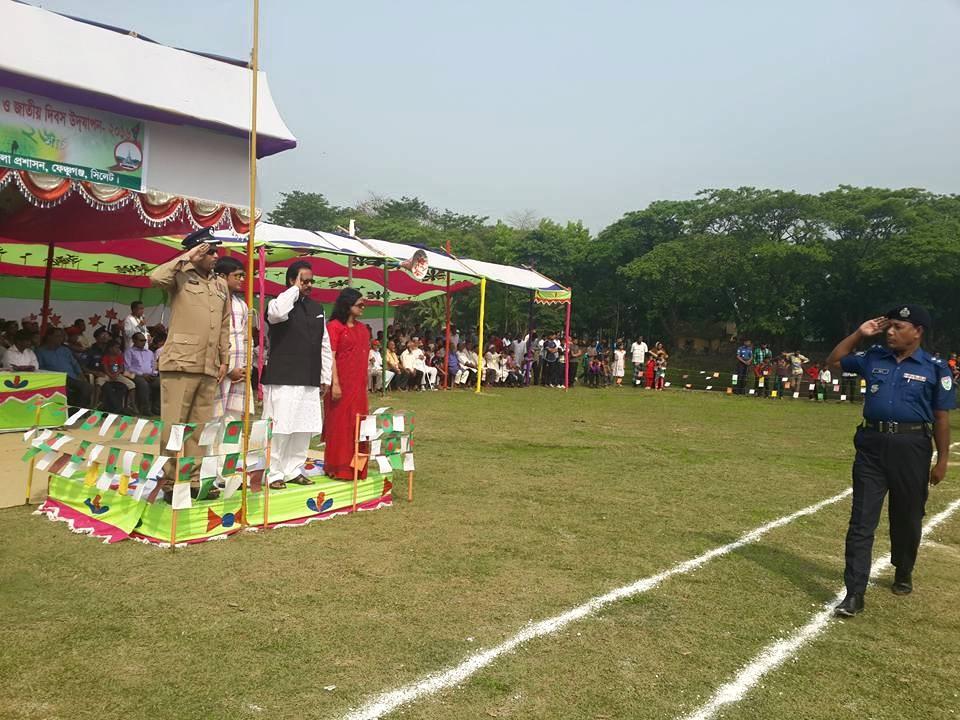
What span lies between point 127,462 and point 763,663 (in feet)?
13.3

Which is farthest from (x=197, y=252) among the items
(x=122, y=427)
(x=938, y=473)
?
(x=938, y=473)

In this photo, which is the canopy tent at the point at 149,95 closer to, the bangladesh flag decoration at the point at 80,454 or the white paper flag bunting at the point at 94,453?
the bangladesh flag decoration at the point at 80,454

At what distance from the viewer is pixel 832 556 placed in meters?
5.43

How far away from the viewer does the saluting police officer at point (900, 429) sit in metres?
4.44

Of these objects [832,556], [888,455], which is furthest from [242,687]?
[832,556]

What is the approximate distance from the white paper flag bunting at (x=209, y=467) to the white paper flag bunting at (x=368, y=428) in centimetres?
134

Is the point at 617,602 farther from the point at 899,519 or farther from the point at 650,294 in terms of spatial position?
the point at 650,294


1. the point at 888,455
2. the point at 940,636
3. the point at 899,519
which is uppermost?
the point at 888,455

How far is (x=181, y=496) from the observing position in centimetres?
489

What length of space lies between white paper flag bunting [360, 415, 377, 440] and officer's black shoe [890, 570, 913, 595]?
382 centimetres

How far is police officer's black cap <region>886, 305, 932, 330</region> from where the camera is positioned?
4.44m

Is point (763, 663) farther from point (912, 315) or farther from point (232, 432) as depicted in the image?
point (232, 432)

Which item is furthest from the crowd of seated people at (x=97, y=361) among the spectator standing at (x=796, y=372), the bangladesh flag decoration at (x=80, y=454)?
the spectator standing at (x=796, y=372)

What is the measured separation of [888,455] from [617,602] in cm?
180
